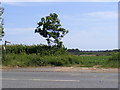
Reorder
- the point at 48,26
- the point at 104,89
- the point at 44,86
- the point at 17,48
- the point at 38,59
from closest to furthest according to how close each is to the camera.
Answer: the point at 104,89 → the point at 44,86 → the point at 38,59 → the point at 48,26 → the point at 17,48

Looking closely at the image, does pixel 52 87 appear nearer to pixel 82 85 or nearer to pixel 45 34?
pixel 82 85

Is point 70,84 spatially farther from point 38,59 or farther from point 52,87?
point 38,59

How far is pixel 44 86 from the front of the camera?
1056 centimetres

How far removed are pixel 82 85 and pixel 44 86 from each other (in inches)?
54.5

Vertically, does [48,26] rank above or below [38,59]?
above

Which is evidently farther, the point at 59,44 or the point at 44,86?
the point at 59,44

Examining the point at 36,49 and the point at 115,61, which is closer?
the point at 115,61

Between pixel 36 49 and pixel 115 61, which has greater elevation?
pixel 36 49

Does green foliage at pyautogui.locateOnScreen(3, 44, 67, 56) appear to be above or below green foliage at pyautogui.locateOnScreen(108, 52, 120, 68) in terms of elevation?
above

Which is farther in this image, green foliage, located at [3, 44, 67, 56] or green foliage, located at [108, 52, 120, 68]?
green foliage, located at [3, 44, 67, 56]

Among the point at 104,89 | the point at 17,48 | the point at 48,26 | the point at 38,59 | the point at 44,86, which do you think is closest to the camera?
the point at 104,89

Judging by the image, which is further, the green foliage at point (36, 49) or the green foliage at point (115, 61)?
the green foliage at point (36, 49)

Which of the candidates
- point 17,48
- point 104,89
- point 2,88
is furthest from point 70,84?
point 17,48

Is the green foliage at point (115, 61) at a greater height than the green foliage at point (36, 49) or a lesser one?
lesser
